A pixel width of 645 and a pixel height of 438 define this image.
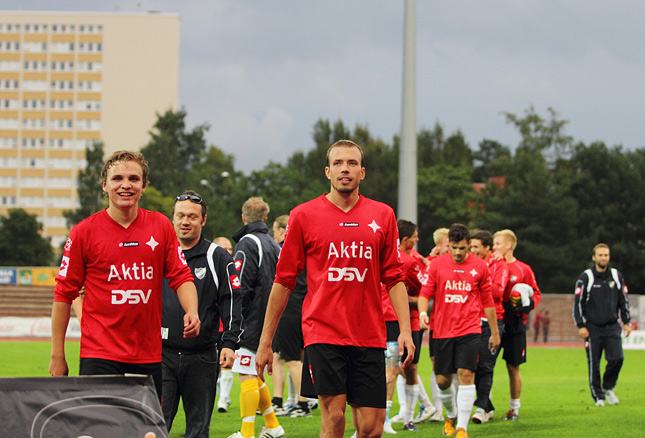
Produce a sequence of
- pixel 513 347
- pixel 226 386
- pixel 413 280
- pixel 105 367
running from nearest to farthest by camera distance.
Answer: pixel 105 367
pixel 413 280
pixel 513 347
pixel 226 386

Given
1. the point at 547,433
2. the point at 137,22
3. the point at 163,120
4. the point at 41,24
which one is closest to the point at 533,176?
the point at 163,120

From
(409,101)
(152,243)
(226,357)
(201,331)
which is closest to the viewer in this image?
(152,243)

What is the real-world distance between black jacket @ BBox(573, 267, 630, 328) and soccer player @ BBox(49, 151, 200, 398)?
10.4 m

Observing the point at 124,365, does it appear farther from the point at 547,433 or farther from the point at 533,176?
the point at 533,176

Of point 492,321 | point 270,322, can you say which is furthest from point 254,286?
point 270,322

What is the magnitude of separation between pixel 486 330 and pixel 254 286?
3550mm

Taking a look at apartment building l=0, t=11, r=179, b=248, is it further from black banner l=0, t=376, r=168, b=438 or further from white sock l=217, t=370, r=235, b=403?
black banner l=0, t=376, r=168, b=438

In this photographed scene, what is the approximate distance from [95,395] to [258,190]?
66.6 meters

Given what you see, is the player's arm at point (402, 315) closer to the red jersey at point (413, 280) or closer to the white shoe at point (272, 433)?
the white shoe at point (272, 433)

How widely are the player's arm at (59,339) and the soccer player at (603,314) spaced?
35.4ft

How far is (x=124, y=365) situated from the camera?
532cm

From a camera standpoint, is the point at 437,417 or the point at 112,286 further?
the point at 437,417

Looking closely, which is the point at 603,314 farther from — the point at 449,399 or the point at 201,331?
the point at 201,331

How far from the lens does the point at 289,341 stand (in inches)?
440
